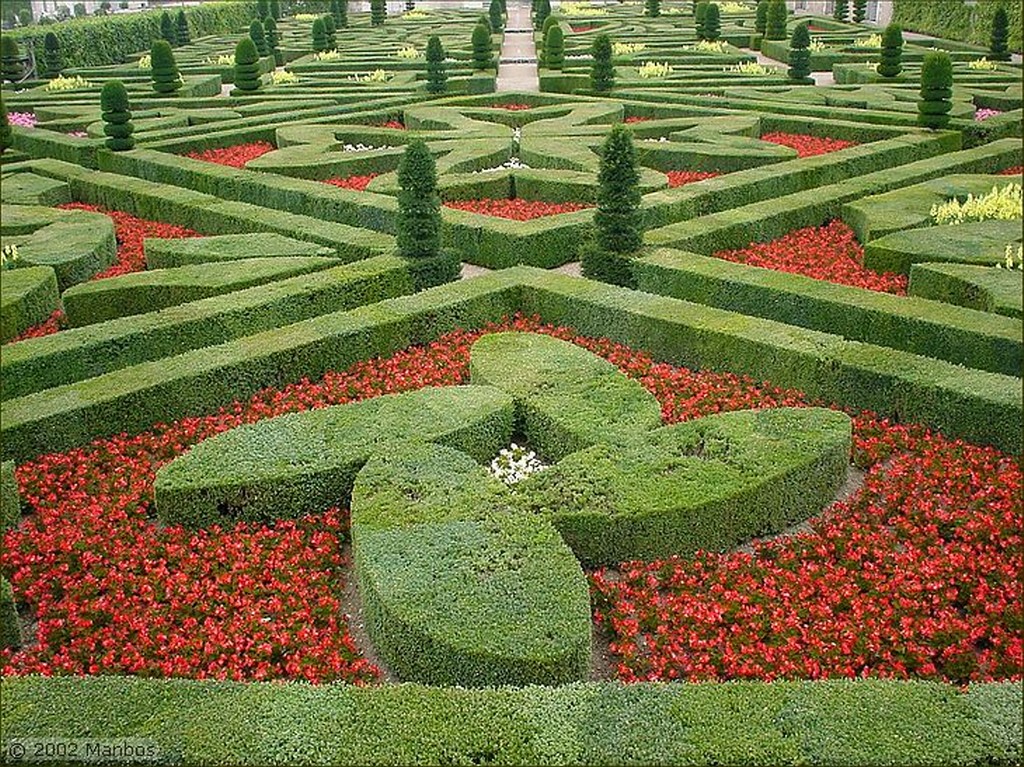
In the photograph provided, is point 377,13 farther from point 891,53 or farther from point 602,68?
point 891,53

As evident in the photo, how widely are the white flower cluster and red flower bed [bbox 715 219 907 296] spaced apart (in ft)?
17.8

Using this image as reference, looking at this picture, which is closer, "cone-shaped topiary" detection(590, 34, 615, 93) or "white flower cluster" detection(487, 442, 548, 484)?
"white flower cluster" detection(487, 442, 548, 484)

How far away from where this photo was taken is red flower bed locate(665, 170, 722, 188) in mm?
16750

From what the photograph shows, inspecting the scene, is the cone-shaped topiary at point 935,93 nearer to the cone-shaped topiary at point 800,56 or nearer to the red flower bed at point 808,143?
the red flower bed at point 808,143

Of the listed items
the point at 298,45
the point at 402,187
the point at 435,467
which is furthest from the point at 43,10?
the point at 435,467

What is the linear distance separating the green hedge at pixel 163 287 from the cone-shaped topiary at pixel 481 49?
19.3 meters

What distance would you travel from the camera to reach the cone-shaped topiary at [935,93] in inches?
727

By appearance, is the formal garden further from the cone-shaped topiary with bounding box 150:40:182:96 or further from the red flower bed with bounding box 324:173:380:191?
the cone-shaped topiary with bounding box 150:40:182:96

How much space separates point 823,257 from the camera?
41.5 feet

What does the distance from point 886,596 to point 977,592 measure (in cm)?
58

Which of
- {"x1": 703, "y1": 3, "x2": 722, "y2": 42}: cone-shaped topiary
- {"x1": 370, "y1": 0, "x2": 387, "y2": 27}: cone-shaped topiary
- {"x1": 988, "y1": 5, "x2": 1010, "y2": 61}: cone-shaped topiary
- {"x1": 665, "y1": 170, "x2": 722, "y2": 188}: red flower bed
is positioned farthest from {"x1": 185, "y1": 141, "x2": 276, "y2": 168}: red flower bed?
{"x1": 370, "y1": 0, "x2": 387, "y2": 27}: cone-shaped topiary

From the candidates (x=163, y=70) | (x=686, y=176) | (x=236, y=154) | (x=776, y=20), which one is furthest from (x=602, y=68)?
(x=776, y=20)

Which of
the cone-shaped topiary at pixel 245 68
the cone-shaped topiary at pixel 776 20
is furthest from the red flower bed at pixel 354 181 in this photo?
the cone-shaped topiary at pixel 776 20

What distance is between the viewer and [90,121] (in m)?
22.6
